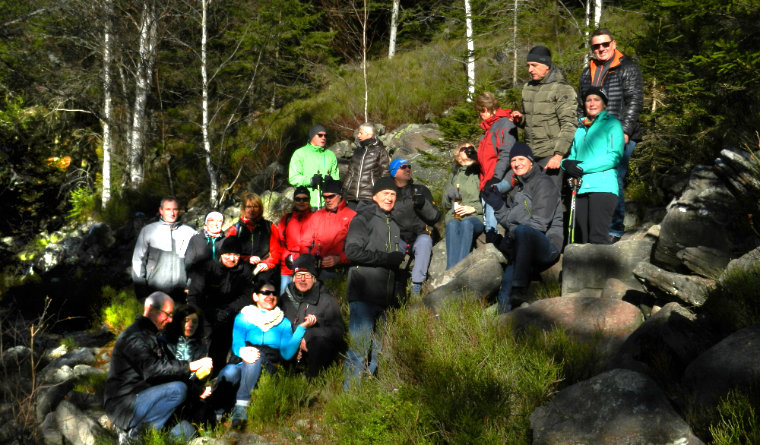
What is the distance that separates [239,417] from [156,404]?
803 mm

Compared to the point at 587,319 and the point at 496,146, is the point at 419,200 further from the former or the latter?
the point at 587,319

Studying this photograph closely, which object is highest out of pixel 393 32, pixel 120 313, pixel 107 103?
pixel 393 32

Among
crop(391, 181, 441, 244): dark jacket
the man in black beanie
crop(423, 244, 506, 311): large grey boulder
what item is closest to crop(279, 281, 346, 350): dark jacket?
crop(423, 244, 506, 311): large grey boulder

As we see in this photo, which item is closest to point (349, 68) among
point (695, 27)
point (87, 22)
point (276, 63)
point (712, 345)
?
point (276, 63)

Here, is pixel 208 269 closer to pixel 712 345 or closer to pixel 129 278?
pixel 712 345

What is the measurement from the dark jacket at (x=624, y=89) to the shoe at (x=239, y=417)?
485 cm

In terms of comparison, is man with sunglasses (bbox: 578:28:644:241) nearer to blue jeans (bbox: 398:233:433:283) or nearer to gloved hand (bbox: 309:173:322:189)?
blue jeans (bbox: 398:233:433:283)

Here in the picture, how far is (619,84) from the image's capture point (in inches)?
259

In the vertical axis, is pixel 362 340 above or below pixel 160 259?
below

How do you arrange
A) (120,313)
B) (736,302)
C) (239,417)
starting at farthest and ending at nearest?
(120,313), (239,417), (736,302)

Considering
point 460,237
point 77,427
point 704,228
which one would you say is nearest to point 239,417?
point 77,427

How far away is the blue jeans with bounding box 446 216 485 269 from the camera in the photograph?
289 inches

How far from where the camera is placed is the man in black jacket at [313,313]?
6.11 metres

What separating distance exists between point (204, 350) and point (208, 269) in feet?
3.62
